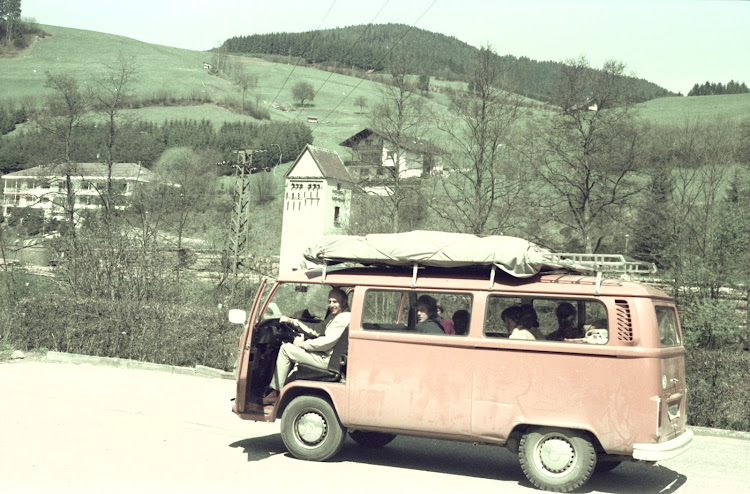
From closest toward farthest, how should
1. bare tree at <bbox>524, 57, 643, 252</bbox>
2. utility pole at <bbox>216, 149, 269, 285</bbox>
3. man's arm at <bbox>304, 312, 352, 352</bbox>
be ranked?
man's arm at <bbox>304, 312, 352, 352</bbox> → bare tree at <bbox>524, 57, 643, 252</bbox> → utility pole at <bbox>216, 149, 269, 285</bbox>

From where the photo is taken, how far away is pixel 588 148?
138 ft

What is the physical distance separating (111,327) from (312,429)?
12853 mm

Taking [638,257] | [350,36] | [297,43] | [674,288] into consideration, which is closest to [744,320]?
[674,288]

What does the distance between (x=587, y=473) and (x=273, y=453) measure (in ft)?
12.6

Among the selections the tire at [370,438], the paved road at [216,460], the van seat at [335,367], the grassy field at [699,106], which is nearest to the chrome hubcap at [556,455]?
the paved road at [216,460]

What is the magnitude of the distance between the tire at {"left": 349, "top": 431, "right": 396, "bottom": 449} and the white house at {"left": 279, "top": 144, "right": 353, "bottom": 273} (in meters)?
59.5

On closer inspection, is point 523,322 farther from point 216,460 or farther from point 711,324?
point 711,324

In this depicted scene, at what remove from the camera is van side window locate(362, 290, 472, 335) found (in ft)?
30.7

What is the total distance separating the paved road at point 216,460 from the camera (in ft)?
27.1

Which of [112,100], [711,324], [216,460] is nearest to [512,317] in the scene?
[216,460]

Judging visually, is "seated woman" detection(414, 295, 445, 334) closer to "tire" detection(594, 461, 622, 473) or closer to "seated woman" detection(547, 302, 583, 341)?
"seated woman" detection(547, 302, 583, 341)

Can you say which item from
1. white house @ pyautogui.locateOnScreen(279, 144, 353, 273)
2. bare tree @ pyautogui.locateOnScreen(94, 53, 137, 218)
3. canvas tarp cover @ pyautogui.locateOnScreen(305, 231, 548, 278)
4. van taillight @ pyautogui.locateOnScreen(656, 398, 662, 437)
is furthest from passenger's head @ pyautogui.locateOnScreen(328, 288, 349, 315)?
white house @ pyautogui.locateOnScreen(279, 144, 353, 273)

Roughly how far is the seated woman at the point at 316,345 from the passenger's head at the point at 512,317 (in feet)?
6.09

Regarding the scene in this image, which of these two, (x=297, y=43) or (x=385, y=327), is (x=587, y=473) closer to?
(x=385, y=327)
